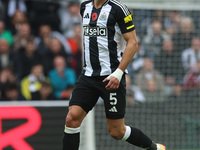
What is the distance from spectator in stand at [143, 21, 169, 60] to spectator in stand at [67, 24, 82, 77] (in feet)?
6.95

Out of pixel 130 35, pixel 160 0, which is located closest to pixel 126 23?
pixel 130 35

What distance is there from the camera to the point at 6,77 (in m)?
8.85

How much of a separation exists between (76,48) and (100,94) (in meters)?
4.76

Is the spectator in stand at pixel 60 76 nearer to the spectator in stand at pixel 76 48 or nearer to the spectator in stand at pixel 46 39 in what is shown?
the spectator in stand at pixel 76 48

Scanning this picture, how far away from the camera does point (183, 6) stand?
771 centimetres

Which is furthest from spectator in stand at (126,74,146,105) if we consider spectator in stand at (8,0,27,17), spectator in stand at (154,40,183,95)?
spectator in stand at (8,0,27,17)

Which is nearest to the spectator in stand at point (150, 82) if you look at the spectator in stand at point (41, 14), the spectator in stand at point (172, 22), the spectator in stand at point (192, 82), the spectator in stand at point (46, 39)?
the spectator in stand at point (192, 82)

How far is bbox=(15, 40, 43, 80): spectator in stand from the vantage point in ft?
29.7

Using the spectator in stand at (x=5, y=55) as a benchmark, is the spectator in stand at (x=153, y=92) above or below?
below

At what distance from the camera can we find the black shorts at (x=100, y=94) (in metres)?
5.01

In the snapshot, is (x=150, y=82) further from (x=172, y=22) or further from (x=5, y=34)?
(x=5, y=34)

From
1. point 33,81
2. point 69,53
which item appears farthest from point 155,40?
point 33,81

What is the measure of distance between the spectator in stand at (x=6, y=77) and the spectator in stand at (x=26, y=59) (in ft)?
0.51

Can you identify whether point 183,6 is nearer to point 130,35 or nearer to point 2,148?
point 130,35
